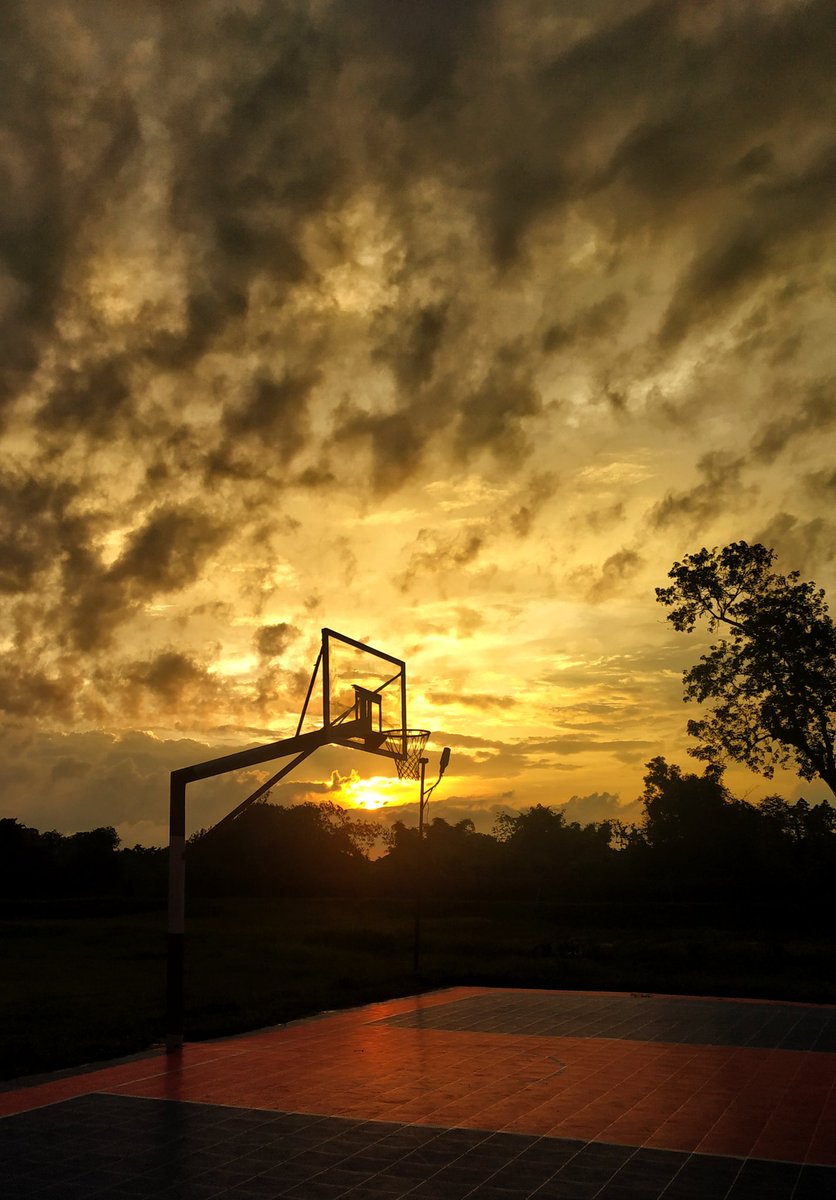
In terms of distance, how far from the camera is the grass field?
14609mm

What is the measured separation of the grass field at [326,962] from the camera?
14609mm

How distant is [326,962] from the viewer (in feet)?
82.5

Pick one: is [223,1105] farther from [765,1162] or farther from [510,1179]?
[765,1162]

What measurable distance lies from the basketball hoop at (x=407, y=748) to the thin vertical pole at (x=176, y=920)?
13.5 ft

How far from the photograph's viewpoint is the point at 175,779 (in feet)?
41.0

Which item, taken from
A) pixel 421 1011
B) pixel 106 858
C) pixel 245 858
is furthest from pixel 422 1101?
pixel 106 858

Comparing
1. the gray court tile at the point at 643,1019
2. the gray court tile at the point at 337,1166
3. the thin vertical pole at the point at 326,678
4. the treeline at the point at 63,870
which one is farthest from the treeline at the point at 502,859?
the gray court tile at the point at 337,1166

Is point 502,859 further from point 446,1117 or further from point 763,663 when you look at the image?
point 446,1117

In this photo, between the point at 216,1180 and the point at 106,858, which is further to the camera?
the point at 106,858

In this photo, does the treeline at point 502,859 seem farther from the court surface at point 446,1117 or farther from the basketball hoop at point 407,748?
the court surface at point 446,1117

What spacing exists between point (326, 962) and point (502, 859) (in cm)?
3601

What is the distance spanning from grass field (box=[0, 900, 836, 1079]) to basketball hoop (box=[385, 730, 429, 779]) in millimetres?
3787

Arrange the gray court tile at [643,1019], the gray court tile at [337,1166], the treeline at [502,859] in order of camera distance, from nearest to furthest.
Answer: the gray court tile at [337,1166] → the gray court tile at [643,1019] → the treeline at [502,859]

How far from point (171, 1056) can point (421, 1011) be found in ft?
17.0
